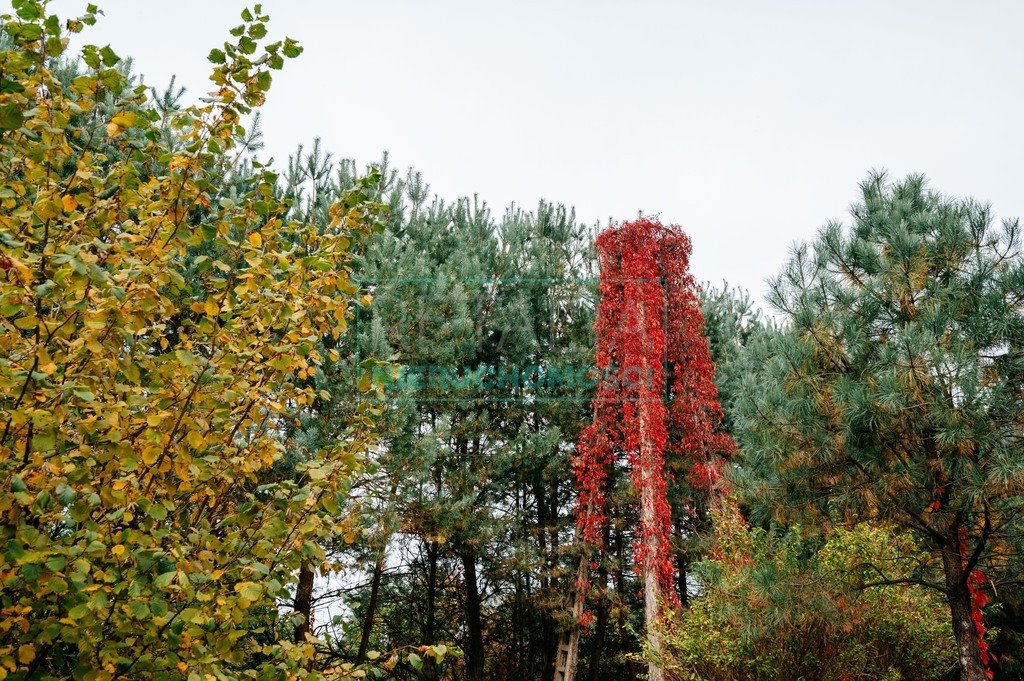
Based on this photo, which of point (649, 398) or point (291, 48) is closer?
point (291, 48)

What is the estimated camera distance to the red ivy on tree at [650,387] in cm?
1155

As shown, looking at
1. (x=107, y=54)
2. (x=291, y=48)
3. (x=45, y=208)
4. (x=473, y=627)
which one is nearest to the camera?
(x=45, y=208)

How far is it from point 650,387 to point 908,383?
6748 mm

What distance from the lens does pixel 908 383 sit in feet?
17.4

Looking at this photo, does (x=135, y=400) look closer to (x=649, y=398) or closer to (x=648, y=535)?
(x=648, y=535)

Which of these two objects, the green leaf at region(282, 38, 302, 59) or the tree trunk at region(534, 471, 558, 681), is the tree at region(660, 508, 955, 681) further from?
the green leaf at region(282, 38, 302, 59)

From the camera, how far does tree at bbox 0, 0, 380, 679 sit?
188cm

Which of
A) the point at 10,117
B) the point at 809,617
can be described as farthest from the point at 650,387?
the point at 10,117

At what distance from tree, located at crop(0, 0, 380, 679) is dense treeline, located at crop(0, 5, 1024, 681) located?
16 millimetres

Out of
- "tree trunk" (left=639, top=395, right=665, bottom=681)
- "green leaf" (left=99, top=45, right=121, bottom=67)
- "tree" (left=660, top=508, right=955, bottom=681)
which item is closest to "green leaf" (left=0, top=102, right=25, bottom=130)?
"green leaf" (left=99, top=45, right=121, bottom=67)

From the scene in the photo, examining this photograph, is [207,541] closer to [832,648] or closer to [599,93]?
[832,648]

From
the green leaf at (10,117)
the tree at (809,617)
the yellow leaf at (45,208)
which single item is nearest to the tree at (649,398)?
the tree at (809,617)

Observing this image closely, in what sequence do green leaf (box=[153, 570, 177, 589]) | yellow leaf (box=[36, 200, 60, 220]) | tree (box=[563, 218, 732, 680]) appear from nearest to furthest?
green leaf (box=[153, 570, 177, 589])
yellow leaf (box=[36, 200, 60, 220])
tree (box=[563, 218, 732, 680])

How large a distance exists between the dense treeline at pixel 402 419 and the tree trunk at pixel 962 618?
24mm
